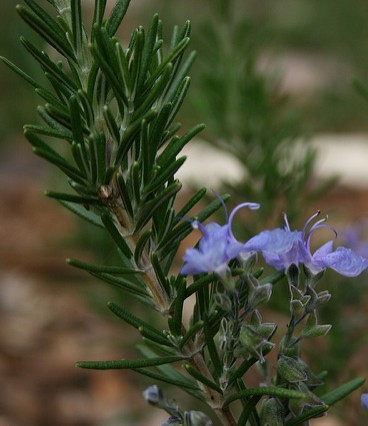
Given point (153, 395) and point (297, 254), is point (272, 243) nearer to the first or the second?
point (297, 254)

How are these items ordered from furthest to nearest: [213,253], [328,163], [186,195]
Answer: [328,163] → [186,195] → [213,253]

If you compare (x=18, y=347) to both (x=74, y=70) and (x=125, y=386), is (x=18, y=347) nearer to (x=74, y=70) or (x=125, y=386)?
(x=125, y=386)

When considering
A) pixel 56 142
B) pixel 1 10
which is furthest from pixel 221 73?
pixel 1 10

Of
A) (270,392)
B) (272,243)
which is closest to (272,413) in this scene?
(270,392)

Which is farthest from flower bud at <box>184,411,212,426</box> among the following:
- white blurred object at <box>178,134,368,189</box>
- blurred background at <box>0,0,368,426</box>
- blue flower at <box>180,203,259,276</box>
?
white blurred object at <box>178,134,368,189</box>

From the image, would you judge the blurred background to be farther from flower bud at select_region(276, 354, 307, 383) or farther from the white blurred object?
flower bud at select_region(276, 354, 307, 383)

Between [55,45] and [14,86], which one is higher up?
[55,45]
